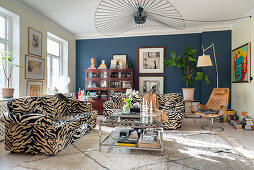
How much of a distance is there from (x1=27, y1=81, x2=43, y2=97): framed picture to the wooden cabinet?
1665 millimetres

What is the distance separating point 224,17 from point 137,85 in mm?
3193

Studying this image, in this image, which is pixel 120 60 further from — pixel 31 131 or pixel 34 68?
pixel 31 131

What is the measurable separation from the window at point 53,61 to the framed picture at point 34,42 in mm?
704

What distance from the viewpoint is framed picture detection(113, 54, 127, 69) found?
5.64 m

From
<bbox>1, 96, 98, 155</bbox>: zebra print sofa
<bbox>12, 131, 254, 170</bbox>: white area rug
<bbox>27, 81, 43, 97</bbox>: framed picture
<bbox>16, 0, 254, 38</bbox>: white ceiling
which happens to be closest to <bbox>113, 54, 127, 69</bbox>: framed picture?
<bbox>16, 0, 254, 38</bbox>: white ceiling

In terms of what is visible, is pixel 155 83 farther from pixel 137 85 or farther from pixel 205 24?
pixel 205 24

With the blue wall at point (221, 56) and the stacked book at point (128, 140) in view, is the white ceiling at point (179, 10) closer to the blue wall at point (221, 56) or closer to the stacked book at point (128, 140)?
the blue wall at point (221, 56)

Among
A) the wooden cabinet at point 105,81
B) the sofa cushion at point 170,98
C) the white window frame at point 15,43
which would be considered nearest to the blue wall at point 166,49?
the wooden cabinet at point 105,81

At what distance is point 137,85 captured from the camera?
224 inches

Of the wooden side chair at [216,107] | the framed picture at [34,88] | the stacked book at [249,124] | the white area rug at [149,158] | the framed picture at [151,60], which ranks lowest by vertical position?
the white area rug at [149,158]

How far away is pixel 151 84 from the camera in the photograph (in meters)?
5.59

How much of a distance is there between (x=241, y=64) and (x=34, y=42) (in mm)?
5408

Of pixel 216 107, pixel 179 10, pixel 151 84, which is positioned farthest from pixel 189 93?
pixel 179 10

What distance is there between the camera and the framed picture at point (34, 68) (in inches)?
152
